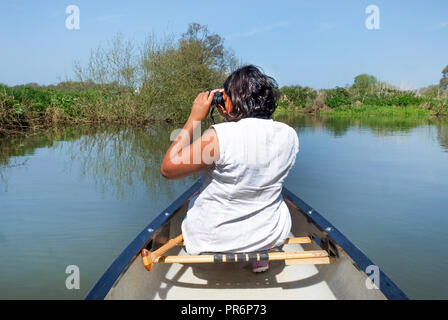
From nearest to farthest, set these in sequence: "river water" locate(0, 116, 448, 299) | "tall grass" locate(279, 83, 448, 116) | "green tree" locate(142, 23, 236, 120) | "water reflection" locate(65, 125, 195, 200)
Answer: "river water" locate(0, 116, 448, 299) → "water reflection" locate(65, 125, 195, 200) → "green tree" locate(142, 23, 236, 120) → "tall grass" locate(279, 83, 448, 116)

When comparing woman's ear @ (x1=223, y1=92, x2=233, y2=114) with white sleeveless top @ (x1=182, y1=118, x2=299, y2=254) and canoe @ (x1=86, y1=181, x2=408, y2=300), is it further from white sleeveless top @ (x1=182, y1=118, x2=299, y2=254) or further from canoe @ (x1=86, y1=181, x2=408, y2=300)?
canoe @ (x1=86, y1=181, x2=408, y2=300)

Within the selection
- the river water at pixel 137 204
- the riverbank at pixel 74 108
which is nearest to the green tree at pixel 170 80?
the riverbank at pixel 74 108

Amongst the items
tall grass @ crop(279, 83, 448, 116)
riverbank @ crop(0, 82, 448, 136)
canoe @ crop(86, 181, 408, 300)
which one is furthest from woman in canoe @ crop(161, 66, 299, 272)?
tall grass @ crop(279, 83, 448, 116)

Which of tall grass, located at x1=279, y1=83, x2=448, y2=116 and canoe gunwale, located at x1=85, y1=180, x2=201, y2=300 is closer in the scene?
canoe gunwale, located at x1=85, y1=180, x2=201, y2=300

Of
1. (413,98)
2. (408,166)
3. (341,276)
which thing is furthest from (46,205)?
(413,98)

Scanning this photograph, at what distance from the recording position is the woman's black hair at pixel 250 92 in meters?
1.88

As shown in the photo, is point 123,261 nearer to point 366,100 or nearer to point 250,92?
point 250,92

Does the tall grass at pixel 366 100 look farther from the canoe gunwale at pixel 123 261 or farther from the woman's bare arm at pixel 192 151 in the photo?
the woman's bare arm at pixel 192 151

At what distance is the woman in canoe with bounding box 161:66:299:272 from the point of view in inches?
68.9

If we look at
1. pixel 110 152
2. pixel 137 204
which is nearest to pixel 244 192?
pixel 137 204

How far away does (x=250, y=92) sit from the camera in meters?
1.88

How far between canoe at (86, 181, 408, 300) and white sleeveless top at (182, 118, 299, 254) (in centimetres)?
12

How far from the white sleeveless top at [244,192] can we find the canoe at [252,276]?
0.38 ft

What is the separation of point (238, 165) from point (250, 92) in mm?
359
